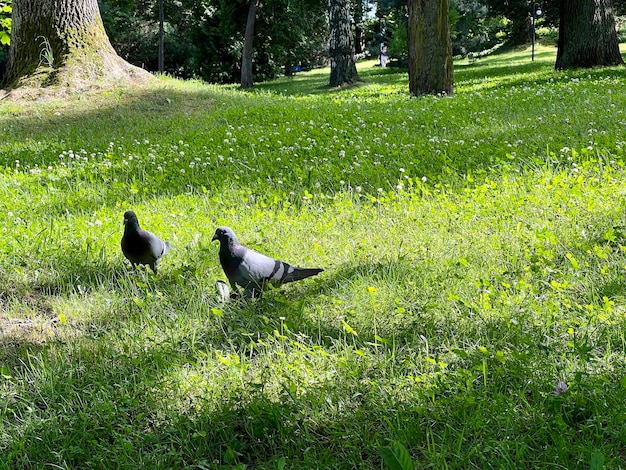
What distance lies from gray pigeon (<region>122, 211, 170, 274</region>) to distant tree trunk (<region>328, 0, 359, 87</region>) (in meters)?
18.6

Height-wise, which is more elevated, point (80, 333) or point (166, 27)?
point (166, 27)

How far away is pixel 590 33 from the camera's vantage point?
16.3 metres

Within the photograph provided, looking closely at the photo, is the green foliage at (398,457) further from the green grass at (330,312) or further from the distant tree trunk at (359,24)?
the distant tree trunk at (359,24)

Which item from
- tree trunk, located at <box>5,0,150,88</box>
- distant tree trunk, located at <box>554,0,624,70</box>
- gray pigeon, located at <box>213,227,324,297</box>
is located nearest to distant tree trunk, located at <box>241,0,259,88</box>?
distant tree trunk, located at <box>554,0,624,70</box>

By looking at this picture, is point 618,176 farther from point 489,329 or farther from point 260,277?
point 260,277

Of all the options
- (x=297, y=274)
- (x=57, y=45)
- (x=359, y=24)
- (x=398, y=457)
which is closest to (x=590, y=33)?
(x=57, y=45)

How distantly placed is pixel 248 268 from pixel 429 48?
10.3m

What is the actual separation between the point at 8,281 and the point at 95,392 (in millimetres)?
1592

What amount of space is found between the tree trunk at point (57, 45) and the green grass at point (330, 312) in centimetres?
379

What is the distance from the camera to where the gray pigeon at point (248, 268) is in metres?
3.24

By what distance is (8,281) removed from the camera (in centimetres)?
389

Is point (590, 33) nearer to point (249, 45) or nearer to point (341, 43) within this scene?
point (341, 43)

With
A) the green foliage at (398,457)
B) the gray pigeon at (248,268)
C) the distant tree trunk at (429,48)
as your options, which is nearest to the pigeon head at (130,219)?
the gray pigeon at (248,268)

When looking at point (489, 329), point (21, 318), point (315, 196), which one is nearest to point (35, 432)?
point (21, 318)
